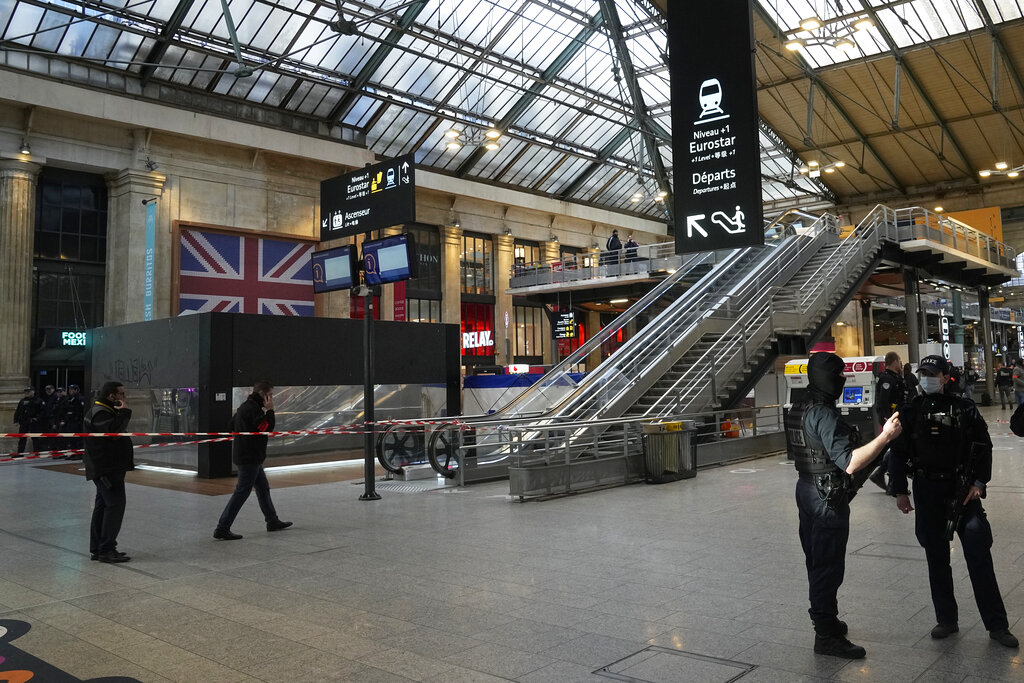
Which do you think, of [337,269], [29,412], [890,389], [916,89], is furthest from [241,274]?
[916,89]

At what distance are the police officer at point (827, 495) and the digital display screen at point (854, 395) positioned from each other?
16.5 m

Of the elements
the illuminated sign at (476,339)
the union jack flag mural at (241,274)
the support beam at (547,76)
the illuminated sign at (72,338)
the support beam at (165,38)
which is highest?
the support beam at (547,76)

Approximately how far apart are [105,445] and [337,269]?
7.15m

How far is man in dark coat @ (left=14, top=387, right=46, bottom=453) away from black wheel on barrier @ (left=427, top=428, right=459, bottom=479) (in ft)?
45.3

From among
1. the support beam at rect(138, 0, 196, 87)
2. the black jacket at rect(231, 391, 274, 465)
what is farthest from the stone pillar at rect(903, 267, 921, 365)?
the support beam at rect(138, 0, 196, 87)

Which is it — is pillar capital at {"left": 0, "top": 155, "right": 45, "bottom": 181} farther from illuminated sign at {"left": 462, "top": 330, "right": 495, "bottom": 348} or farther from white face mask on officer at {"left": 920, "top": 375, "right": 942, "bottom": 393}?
white face mask on officer at {"left": 920, "top": 375, "right": 942, "bottom": 393}

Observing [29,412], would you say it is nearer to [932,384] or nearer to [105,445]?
[105,445]

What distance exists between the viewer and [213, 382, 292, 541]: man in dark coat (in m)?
8.89

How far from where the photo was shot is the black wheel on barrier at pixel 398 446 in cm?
1459

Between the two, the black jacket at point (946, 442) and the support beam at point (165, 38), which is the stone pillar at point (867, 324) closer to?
the support beam at point (165, 38)

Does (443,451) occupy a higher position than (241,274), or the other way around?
(241,274)

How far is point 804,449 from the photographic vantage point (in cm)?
483

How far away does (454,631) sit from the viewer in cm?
530

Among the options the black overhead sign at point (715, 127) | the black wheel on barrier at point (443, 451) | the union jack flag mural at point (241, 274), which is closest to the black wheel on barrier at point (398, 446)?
the black wheel on barrier at point (443, 451)
